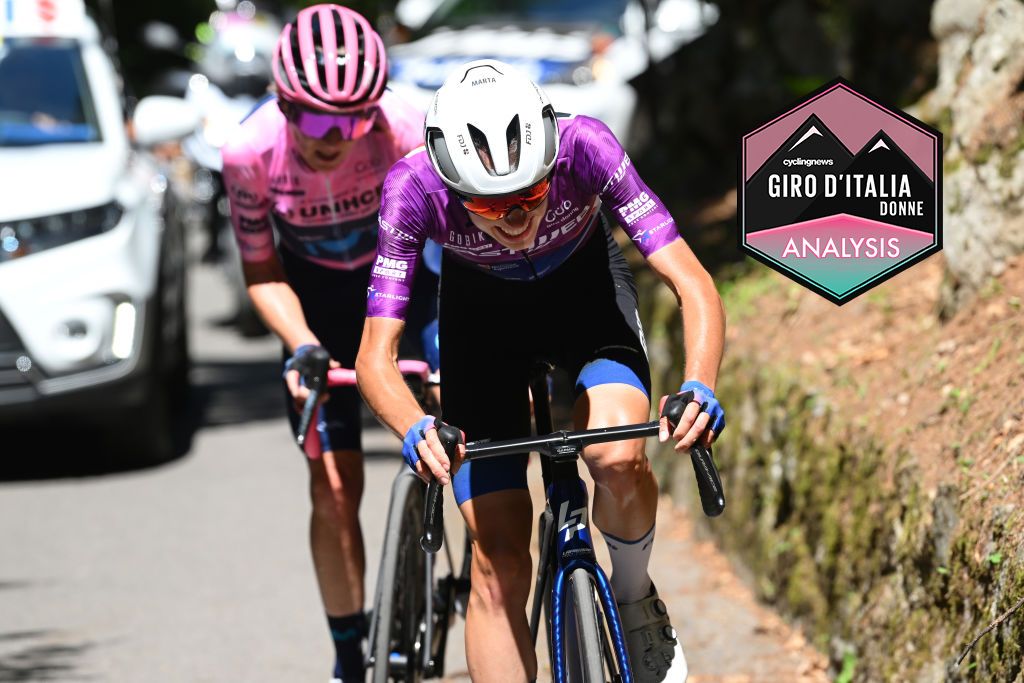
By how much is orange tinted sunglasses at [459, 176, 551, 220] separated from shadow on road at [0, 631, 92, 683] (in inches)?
125

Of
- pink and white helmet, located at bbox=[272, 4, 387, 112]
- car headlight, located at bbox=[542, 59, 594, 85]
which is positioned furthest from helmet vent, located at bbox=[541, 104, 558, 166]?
car headlight, located at bbox=[542, 59, 594, 85]

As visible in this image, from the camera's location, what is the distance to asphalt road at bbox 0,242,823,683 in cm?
615

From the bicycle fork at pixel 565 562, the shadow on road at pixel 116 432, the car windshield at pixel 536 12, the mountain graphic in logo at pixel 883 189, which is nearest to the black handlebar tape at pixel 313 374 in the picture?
the bicycle fork at pixel 565 562

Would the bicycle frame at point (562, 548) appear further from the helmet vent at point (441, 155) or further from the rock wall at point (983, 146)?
the rock wall at point (983, 146)

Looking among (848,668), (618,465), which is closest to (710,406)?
(618,465)

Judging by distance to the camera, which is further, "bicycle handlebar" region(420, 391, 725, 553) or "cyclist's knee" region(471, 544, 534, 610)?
"cyclist's knee" region(471, 544, 534, 610)

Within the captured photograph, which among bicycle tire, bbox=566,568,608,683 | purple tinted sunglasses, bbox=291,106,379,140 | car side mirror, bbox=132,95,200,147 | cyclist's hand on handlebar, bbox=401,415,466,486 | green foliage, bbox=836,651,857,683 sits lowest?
green foliage, bbox=836,651,857,683

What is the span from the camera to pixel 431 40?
1700 cm

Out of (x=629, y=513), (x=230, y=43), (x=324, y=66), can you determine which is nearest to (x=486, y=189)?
(x=629, y=513)

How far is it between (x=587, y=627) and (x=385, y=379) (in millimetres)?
829

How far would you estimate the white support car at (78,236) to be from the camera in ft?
28.3

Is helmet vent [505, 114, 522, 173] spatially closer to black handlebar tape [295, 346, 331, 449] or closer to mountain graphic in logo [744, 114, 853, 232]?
mountain graphic in logo [744, 114, 853, 232]

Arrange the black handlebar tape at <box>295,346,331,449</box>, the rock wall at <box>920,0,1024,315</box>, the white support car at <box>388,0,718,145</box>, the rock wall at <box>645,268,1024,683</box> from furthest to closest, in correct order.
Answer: the white support car at <box>388,0,718,145</box> < the rock wall at <box>920,0,1024,315</box> < the black handlebar tape at <box>295,346,331,449</box> < the rock wall at <box>645,268,1024,683</box>

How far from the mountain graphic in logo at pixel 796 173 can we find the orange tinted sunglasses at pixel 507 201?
20.5 inches
